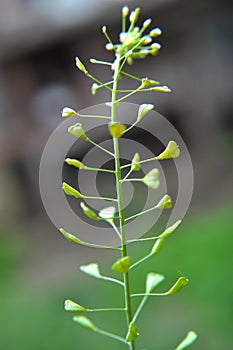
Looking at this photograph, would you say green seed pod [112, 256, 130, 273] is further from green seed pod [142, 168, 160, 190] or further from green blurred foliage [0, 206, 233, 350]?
green blurred foliage [0, 206, 233, 350]

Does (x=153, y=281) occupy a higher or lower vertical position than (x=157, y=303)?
higher

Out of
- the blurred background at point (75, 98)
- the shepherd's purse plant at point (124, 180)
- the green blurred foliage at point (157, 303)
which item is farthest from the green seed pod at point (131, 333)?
the blurred background at point (75, 98)

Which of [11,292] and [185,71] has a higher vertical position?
[185,71]

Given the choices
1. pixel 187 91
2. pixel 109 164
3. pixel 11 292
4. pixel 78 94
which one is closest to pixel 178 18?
pixel 187 91

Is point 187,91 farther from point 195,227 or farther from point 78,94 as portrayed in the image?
point 195,227

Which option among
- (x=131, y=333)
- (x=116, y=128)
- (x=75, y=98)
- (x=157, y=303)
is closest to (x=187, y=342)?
(x=131, y=333)

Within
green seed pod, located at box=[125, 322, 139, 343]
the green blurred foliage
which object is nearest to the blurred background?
the green blurred foliage

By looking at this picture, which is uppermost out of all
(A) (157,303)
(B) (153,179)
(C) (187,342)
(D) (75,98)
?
(D) (75,98)

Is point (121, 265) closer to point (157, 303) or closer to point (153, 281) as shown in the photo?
point (153, 281)
